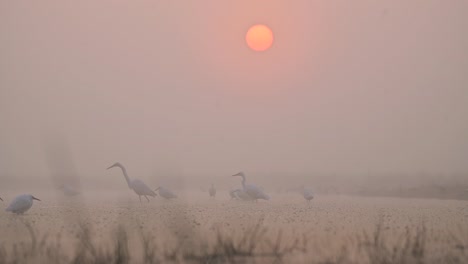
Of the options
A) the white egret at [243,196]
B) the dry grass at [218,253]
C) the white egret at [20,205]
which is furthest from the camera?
the white egret at [243,196]

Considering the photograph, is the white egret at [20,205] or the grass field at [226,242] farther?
the white egret at [20,205]

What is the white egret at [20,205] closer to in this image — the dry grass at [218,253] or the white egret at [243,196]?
the dry grass at [218,253]

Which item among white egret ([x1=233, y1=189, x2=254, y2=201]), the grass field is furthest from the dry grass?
white egret ([x1=233, y1=189, x2=254, y2=201])

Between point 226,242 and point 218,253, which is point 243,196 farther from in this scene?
point 218,253

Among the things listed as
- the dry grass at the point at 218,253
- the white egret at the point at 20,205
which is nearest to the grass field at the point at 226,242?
the dry grass at the point at 218,253

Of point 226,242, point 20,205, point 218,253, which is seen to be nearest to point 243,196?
point 20,205

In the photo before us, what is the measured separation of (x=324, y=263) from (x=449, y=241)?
202 centimetres

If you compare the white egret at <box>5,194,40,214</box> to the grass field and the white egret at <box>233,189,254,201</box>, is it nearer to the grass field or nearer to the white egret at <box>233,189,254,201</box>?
the grass field

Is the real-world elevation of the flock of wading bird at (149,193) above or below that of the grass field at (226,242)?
above

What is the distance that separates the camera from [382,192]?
19.1 meters

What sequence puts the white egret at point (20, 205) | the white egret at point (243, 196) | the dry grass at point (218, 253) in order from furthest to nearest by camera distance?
the white egret at point (243, 196) < the white egret at point (20, 205) < the dry grass at point (218, 253)

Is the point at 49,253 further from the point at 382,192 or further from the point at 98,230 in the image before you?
the point at 382,192

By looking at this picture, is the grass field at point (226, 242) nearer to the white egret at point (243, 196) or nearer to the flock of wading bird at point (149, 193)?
the flock of wading bird at point (149, 193)

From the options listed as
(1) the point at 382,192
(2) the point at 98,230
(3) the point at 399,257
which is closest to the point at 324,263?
(3) the point at 399,257
